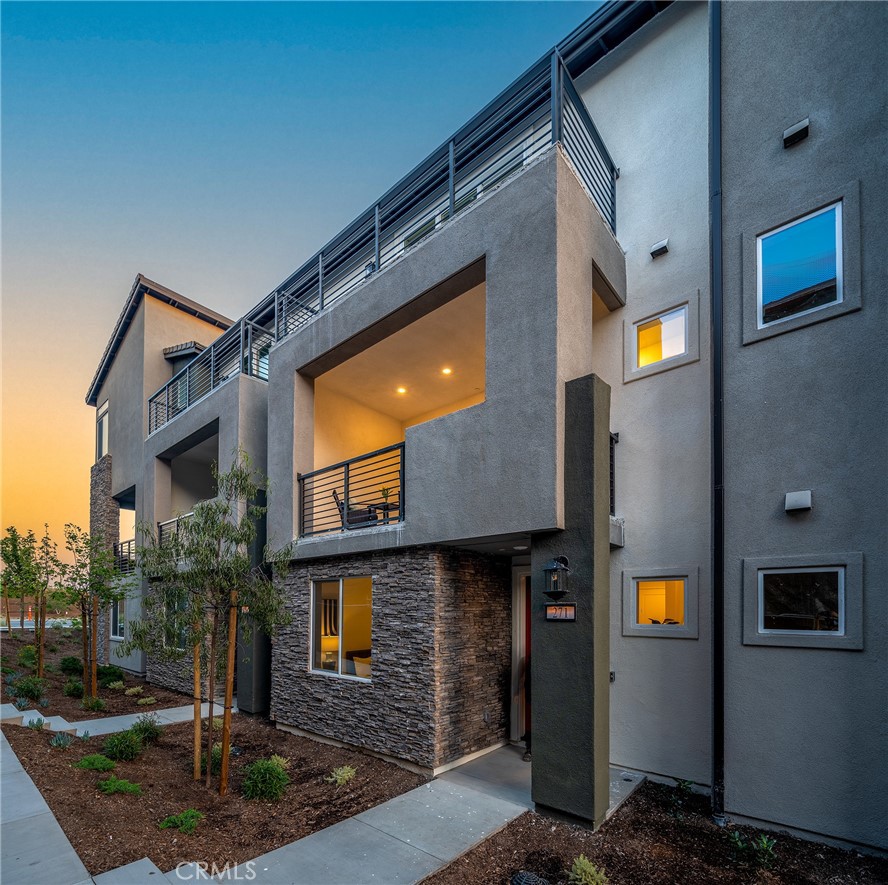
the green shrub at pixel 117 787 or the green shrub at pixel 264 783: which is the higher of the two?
the green shrub at pixel 117 787

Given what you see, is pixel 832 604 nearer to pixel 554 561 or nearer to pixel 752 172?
pixel 554 561

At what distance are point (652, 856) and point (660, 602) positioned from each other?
2.58 metres

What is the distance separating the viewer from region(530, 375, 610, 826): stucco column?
16.6 ft

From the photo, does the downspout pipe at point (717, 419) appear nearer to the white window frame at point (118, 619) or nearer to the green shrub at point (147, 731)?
the green shrub at point (147, 731)

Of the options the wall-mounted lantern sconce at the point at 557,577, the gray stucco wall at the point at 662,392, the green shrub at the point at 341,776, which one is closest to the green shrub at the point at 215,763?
the green shrub at the point at 341,776

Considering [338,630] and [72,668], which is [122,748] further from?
[72,668]

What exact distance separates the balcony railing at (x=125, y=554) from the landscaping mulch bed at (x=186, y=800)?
828 centimetres

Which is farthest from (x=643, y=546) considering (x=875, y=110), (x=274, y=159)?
(x=274, y=159)

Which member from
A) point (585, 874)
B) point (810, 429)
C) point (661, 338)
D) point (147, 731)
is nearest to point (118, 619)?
point (147, 731)

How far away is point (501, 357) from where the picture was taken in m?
6.08

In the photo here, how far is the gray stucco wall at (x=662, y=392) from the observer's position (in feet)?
20.2

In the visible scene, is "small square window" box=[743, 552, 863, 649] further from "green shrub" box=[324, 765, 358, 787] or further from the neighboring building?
"green shrub" box=[324, 765, 358, 787]

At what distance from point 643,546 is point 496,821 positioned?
11.1ft

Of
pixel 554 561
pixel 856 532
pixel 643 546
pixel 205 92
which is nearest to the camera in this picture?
pixel 856 532
